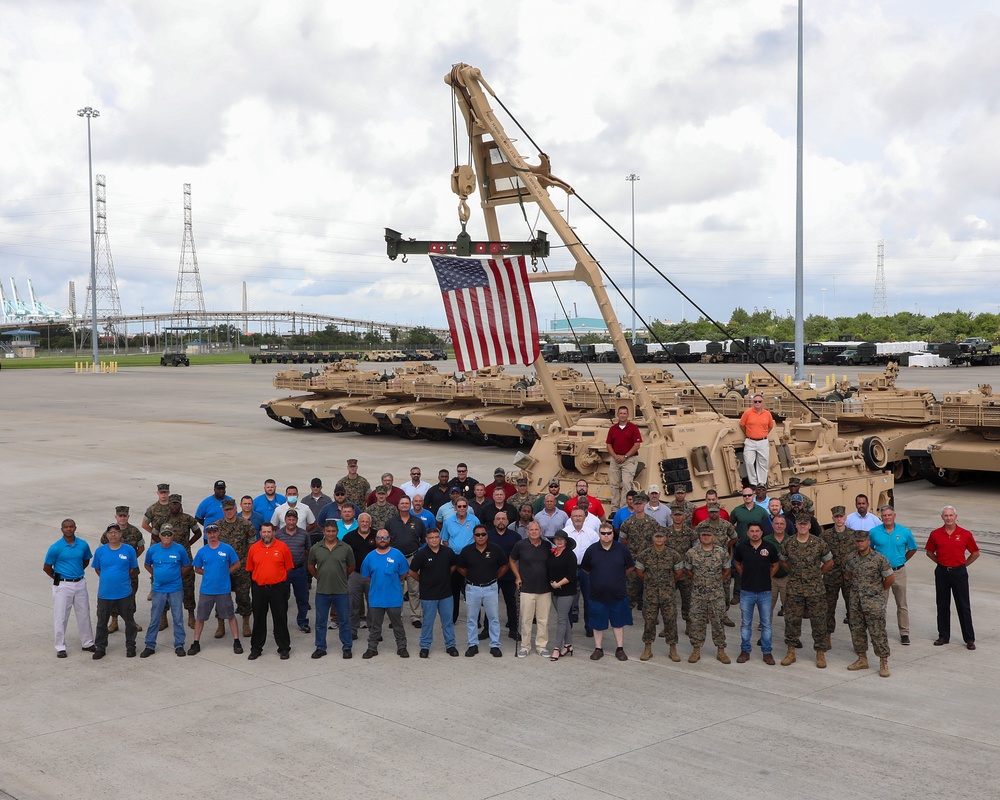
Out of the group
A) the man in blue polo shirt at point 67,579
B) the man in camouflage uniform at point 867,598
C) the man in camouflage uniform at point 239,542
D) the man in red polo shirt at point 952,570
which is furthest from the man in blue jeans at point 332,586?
the man in red polo shirt at point 952,570

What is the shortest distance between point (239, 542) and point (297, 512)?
1.03 meters

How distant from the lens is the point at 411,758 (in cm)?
768

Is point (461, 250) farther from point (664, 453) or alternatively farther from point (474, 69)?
point (664, 453)

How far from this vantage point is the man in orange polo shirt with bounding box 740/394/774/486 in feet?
47.6

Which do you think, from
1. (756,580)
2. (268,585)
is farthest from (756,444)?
(268,585)

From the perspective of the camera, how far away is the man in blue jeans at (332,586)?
1030 cm

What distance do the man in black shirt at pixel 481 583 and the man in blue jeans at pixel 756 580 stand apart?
2.24 m

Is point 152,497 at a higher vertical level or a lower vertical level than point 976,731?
higher

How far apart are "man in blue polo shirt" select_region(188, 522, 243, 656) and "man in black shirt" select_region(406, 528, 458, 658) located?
1787 mm

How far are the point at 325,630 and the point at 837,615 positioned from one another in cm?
535

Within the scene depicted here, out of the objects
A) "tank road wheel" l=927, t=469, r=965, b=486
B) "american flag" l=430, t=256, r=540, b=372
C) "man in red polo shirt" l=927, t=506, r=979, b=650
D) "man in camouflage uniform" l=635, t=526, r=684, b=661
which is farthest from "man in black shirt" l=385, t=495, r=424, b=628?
"tank road wheel" l=927, t=469, r=965, b=486

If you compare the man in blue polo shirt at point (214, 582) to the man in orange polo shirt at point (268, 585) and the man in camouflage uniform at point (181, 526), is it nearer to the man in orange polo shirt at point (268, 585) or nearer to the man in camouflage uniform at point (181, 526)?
the man in orange polo shirt at point (268, 585)

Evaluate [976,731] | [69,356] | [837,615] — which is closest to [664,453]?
[837,615]

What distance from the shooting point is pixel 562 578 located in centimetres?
1022
